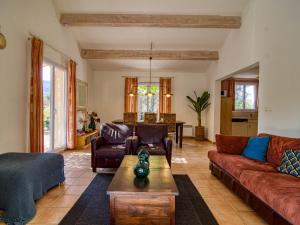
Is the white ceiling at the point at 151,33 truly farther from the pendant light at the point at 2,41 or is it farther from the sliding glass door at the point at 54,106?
the pendant light at the point at 2,41

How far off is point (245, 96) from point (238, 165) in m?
6.80

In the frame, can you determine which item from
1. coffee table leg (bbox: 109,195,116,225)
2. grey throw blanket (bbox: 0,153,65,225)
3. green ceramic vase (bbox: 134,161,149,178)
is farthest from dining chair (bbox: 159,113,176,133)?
coffee table leg (bbox: 109,195,116,225)

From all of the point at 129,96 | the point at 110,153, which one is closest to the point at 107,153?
the point at 110,153

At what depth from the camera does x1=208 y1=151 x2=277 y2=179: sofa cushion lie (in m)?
2.88

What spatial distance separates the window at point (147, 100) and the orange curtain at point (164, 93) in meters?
0.21

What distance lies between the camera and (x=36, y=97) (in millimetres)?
4230

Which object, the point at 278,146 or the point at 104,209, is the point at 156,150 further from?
the point at 278,146

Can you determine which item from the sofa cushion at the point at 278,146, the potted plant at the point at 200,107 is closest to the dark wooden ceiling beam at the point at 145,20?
the sofa cushion at the point at 278,146

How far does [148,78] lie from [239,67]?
4215mm

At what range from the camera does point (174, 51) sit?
23.6ft

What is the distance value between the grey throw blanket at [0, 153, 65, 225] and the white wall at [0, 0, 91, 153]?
40.9 inches

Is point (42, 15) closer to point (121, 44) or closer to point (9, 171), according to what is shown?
point (121, 44)

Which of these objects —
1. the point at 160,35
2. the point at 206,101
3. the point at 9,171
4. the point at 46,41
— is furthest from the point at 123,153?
the point at 206,101

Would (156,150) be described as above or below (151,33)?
below
